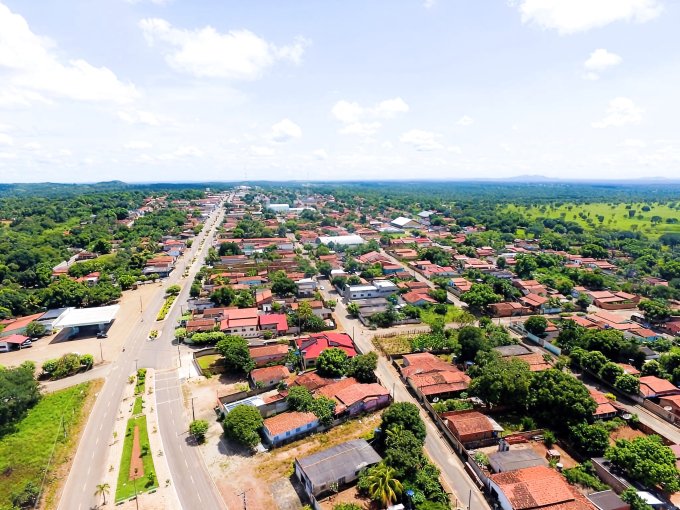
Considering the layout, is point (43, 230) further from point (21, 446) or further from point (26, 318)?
point (21, 446)

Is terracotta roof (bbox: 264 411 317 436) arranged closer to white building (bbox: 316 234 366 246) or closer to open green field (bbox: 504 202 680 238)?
white building (bbox: 316 234 366 246)

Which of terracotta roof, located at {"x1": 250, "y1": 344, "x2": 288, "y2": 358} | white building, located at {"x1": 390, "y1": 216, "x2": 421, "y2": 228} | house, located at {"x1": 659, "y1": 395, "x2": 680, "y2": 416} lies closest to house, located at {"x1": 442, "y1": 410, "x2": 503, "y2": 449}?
house, located at {"x1": 659, "y1": 395, "x2": 680, "y2": 416}

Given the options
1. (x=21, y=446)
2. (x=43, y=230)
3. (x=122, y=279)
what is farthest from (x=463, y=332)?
(x=43, y=230)

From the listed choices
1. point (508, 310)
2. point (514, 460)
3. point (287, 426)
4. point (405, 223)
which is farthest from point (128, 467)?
point (405, 223)

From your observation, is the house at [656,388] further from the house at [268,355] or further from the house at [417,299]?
the house at [268,355]

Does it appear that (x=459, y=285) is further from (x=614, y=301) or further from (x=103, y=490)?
(x=103, y=490)
